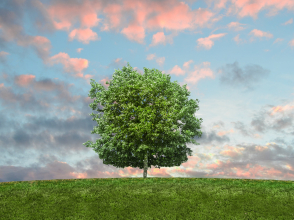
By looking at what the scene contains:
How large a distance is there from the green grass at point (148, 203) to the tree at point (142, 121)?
10.8 m

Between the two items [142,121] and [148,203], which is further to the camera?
[142,121]

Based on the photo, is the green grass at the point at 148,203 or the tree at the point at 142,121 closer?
the green grass at the point at 148,203

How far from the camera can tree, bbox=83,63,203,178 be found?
2948 cm

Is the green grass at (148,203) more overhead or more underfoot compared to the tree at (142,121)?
more underfoot

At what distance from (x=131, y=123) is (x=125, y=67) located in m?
11.3

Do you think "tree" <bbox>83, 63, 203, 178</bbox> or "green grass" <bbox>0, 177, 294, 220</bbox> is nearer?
"green grass" <bbox>0, 177, 294, 220</bbox>

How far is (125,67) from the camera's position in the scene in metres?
37.1

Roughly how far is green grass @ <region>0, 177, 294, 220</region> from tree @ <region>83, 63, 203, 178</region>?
10822 millimetres

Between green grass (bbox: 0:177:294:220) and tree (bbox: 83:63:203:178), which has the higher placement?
tree (bbox: 83:63:203:178)

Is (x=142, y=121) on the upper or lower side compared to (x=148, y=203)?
upper

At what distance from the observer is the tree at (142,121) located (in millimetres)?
29484

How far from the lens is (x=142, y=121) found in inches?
1112

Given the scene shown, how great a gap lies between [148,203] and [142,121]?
12888 mm

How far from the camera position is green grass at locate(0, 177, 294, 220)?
14.9m
